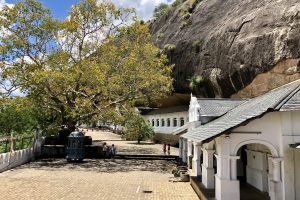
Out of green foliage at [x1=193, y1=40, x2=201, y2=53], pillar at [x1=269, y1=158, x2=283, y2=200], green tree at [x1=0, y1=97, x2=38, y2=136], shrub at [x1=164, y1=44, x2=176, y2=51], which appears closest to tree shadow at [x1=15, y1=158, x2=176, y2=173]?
green tree at [x1=0, y1=97, x2=38, y2=136]

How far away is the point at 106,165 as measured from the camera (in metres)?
24.5

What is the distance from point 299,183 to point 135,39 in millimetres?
21937

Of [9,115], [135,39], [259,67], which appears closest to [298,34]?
[259,67]

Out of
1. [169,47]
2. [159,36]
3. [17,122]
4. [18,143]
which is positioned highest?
[159,36]

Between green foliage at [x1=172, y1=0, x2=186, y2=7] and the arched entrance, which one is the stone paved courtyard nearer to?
the arched entrance

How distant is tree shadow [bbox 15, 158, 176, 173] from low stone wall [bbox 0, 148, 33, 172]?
0.53 metres

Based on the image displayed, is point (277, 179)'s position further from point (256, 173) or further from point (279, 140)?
point (256, 173)

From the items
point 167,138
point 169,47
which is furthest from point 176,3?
point 167,138

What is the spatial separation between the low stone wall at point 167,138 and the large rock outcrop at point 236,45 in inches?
358

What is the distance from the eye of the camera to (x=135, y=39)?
29516 millimetres

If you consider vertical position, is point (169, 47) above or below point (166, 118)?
above

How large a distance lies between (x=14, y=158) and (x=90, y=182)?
7685 mm

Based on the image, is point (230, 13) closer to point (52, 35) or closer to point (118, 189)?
point (52, 35)

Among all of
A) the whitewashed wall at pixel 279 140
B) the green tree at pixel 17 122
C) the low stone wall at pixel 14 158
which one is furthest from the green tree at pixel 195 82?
the whitewashed wall at pixel 279 140
